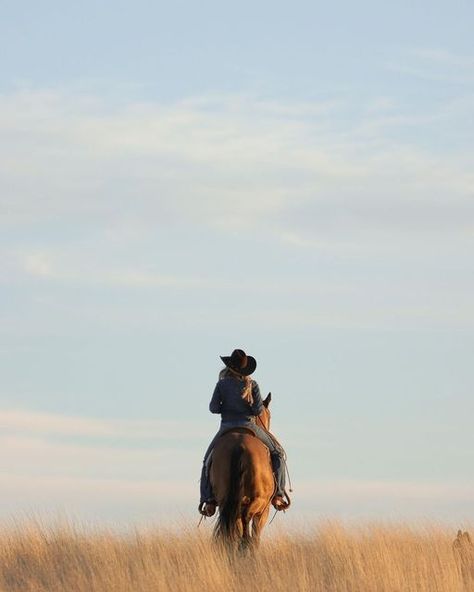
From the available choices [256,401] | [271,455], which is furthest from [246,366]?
[271,455]

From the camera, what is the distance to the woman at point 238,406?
1681cm

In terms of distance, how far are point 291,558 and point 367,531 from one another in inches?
79.5

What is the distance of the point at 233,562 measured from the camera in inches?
615

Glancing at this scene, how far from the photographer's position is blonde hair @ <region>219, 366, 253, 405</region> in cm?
1686

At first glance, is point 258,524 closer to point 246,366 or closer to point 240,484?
point 240,484

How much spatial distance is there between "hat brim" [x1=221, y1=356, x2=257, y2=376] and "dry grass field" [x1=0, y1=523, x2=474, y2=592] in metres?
2.15

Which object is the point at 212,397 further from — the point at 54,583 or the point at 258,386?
the point at 54,583

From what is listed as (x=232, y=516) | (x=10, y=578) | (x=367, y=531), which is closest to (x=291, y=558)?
→ (x=232, y=516)

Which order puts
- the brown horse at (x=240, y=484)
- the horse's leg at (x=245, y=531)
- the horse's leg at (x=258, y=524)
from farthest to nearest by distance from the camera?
the horse's leg at (x=258, y=524)
the horse's leg at (x=245, y=531)
the brown horse at (x=240, y=484)

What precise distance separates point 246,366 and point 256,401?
1.54 feet

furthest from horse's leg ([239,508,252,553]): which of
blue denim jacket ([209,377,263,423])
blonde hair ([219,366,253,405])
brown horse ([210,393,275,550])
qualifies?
blonde hair ([219,366,253,405])

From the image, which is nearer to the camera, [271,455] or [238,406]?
[238,406]

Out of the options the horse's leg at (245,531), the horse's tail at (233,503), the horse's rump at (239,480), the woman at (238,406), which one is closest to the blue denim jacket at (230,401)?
the woman at (238,406)

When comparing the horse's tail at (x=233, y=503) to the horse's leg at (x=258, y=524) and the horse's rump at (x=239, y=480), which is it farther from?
the horse's leg at (x=258, y=524)
